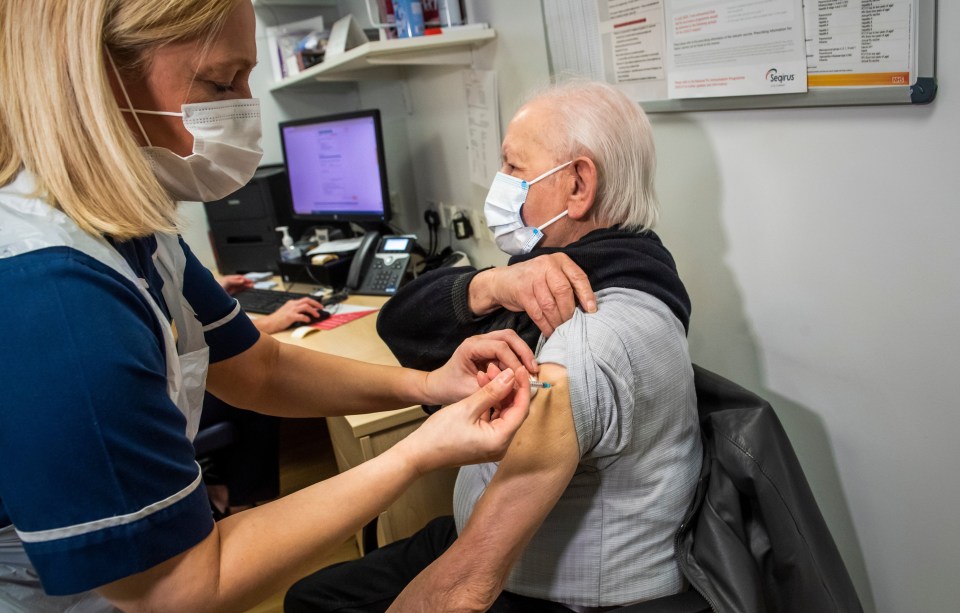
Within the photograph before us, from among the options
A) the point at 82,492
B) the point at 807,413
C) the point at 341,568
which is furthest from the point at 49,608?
the point at 807,413

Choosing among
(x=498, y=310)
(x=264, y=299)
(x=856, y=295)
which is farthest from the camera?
(x=264, y=299)

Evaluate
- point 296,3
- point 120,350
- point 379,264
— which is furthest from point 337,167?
point 120,350

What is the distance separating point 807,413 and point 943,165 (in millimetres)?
489

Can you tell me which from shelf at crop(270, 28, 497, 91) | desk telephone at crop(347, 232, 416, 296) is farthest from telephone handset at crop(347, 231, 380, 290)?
shelf at crop(270, 28, 497, 91)

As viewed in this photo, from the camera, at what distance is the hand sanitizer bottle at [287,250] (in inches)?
102

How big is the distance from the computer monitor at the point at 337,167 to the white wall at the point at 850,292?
1284 millimetres

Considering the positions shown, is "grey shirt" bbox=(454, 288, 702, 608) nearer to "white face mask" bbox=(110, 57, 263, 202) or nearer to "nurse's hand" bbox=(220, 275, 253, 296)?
"white face mask" bbox=(110, 57, 263, 202)

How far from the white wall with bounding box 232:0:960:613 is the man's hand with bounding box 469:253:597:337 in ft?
1.26

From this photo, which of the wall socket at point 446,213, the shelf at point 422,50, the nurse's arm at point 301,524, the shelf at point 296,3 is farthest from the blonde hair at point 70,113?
the shelf at point 296,3

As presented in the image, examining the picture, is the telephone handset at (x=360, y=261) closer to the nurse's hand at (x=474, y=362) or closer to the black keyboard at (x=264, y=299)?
the black keyboard at (x=264, y=299)

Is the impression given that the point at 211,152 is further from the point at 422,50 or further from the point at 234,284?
the point at 234,284

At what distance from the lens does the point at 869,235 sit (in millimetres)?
987

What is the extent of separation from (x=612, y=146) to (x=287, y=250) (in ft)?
5.99

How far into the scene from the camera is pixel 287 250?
2652 millimetres
